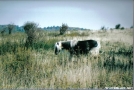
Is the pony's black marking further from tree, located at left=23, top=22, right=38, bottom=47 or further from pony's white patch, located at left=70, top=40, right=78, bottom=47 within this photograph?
tree, located at left=23, top=22, right=38, bottom=47

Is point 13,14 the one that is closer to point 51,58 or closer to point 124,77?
Answer: point 51,58

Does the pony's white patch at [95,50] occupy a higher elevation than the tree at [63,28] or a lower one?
lower

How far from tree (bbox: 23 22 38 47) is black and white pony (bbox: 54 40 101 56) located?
1.23 feet

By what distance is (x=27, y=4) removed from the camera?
456 cm

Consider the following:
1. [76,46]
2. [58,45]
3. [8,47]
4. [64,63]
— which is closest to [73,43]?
[76,46]

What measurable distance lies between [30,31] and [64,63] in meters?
0.71

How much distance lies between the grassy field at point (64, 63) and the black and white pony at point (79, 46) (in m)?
0.06

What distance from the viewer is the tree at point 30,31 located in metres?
4.56

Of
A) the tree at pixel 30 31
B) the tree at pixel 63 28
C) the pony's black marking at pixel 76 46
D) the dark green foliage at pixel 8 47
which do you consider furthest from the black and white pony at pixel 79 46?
the dark green foliage at pixel 8 47

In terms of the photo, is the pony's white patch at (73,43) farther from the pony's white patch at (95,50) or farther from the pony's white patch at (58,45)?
the pony's white patch at (95,50)

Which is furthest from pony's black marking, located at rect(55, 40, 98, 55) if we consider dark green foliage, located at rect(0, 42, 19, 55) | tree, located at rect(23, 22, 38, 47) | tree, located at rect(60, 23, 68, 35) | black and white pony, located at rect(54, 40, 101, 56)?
dark green foliage, located at rect(0, 42, 19, 55)

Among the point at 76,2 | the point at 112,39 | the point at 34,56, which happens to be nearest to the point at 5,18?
the point at 34,56

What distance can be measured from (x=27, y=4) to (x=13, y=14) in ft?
0.86

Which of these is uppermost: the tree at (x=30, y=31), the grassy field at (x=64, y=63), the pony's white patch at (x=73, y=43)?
the tree at (x=30, y=31)
